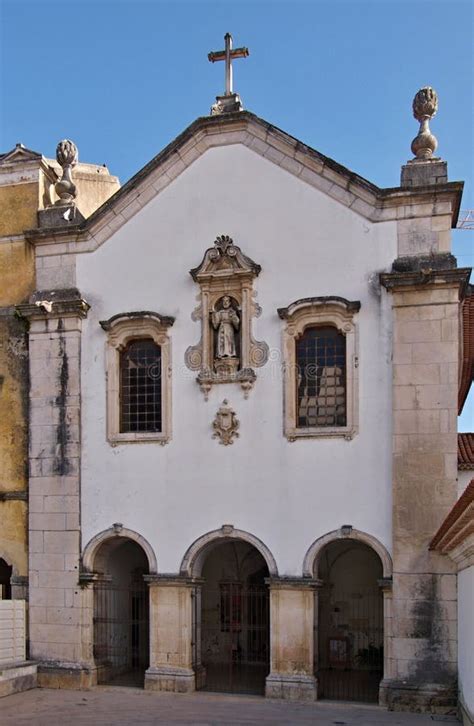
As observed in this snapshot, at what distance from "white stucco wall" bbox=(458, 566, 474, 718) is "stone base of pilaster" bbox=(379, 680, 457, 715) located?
0.62 m

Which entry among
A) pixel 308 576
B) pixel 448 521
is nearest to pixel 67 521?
pixel 308 576

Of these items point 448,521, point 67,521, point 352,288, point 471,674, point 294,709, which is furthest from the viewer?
point 67,521

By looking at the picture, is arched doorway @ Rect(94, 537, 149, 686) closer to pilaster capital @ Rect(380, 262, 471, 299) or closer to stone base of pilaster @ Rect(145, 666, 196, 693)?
stone base of pilaster @ Rect(145, 666, 196, 693)

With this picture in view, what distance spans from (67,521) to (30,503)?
977mm

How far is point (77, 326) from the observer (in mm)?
17500

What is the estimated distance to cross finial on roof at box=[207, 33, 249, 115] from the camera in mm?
17250

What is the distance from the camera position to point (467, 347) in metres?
20.5

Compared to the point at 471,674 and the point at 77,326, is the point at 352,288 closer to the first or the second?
the point at 77,326

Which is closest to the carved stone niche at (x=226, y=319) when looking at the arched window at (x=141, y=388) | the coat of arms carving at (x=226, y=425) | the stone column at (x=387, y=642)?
the coat of arms carving at (x=226, y=425)

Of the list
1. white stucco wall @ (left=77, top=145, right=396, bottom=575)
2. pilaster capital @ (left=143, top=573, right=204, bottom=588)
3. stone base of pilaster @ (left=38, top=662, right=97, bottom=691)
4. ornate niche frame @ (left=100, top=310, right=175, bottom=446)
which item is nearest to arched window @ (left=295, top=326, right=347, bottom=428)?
white stucco wall @ (left=77, top=145, right=396, bottom=575)

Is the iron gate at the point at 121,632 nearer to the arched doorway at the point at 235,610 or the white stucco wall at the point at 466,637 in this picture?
the arched doorway at the point at 235,610

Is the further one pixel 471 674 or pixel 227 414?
pixel 227 414

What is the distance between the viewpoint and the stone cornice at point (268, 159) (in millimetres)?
15641

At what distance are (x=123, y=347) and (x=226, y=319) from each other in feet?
7.86
